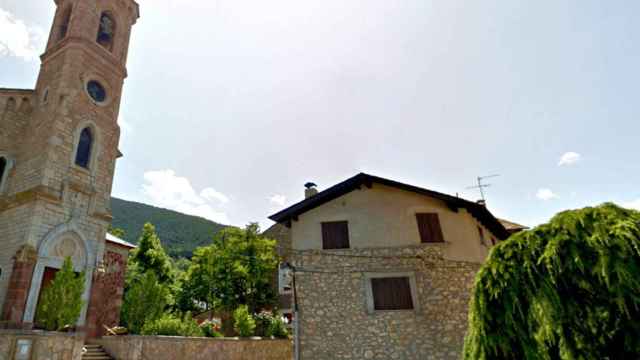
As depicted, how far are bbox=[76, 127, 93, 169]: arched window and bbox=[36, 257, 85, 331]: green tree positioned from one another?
207 inches

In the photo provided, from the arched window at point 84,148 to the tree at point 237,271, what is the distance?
1061 cm

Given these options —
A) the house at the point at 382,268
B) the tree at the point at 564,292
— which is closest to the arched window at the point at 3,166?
the house at the point at 382,268

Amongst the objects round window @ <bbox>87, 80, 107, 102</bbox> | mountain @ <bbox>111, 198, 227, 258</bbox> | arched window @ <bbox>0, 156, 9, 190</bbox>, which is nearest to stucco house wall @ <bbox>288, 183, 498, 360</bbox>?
round window @ <bbox>87, 80, 107, 102</bbox>

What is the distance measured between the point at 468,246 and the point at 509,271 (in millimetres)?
10065

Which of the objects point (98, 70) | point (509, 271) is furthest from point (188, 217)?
point (509, 271)

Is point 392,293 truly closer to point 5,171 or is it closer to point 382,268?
point 382,268

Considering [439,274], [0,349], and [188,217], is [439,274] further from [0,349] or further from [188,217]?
[188,217]

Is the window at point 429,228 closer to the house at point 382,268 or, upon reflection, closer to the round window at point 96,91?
the house at point 382,268

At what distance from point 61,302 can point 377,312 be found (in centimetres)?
990

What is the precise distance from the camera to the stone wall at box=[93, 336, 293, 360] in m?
11.4

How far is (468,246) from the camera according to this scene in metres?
13.5

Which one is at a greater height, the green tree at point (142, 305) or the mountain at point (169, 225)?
the mountain at point (169, 225)

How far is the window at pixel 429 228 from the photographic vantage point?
43.4 ft

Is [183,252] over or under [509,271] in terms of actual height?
over
